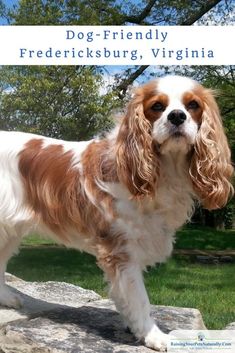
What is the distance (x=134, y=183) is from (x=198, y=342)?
127 centimetres

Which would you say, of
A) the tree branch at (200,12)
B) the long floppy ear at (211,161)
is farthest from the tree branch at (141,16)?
the long floppy ear at (211,161)

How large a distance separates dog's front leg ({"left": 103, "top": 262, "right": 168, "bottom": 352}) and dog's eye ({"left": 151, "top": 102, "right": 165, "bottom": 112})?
1.06 m

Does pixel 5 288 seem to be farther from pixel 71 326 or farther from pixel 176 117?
pixel 176 117

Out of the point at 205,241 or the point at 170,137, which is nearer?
the point at 170,137

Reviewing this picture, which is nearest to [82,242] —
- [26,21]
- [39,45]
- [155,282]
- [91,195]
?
[91,195]

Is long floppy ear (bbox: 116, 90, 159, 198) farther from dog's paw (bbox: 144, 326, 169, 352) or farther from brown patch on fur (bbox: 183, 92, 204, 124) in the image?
dog's paw (bbox: 144, 326, 169, 352)

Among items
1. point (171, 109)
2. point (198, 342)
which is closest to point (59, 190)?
point (171, 109)

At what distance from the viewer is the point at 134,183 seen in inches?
151

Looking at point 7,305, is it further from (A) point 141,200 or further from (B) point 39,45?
(B) point 39,45

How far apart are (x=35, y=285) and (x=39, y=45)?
155 inches

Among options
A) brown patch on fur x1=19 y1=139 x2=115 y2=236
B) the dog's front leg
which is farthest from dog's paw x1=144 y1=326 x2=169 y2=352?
brown patch on fur x1=19 y1=139 x2=115 y2=236

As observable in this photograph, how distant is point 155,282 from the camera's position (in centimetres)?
1078

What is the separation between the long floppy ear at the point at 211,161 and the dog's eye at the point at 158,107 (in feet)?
0.99

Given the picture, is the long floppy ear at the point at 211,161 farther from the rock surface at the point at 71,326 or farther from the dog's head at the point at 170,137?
the rock surface at the point at 71,326
